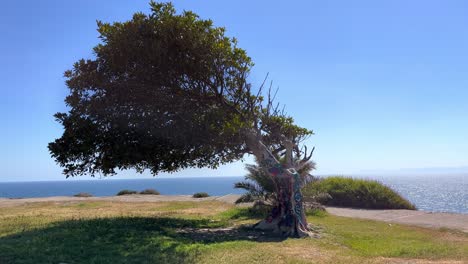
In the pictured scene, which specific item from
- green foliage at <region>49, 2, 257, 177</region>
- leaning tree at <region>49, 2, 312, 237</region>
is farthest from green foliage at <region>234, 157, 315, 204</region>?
green foliage at <region>49, 2, 257, 177</region>

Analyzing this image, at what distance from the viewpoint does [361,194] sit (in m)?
26.8

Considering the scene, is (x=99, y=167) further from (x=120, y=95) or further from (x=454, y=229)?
(x=454, y=229)

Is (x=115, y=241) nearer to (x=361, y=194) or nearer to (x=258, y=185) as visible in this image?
(x=258, y=185)

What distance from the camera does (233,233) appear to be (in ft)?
51.2

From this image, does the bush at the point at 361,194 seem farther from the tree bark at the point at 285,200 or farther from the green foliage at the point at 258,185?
the tree bark at the point at 285,200

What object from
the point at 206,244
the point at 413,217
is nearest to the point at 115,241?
the point at 206,244

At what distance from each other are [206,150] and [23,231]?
754 centimetres

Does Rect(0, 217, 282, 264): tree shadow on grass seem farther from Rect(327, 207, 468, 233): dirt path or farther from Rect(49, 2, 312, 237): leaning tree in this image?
Rect(327, 207, 468, 233): dirt path

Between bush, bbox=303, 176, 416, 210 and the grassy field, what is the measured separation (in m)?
8.68

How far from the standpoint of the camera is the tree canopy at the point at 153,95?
1520 cm

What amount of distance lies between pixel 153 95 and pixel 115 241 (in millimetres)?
6112

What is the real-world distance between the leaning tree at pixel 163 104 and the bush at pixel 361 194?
9.47 meters

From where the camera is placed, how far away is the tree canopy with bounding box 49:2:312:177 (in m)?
15.2

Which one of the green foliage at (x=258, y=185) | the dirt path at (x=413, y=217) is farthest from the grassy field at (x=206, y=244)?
the green foliage at (x=258, y=185)
